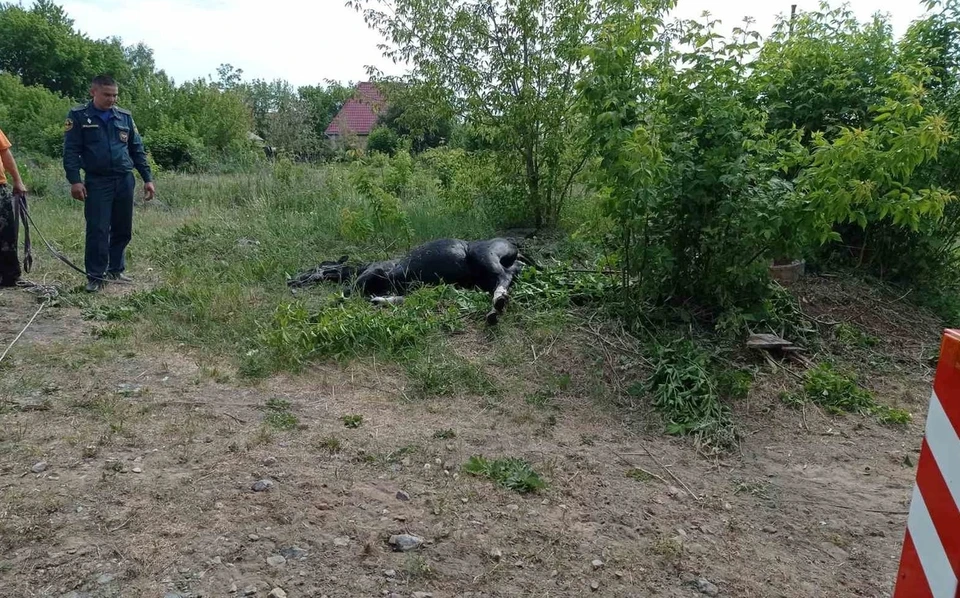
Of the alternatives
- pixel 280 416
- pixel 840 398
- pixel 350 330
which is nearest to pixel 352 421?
pixel 280 416

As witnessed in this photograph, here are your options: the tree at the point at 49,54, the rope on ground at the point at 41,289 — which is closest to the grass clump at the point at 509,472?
the rope on ground at the point at 41,289

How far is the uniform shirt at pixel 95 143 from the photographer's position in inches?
238

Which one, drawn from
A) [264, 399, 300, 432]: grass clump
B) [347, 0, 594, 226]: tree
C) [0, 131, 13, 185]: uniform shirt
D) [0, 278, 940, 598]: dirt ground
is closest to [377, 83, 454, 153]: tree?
[347, 0, 594, 226]: tree

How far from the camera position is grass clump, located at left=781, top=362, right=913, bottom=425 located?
3.97m

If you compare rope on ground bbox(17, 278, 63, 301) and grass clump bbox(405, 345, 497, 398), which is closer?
grass clump bbox(405, 345, 497, 398)

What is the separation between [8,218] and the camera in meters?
5.98

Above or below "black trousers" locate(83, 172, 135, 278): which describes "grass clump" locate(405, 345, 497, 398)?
below

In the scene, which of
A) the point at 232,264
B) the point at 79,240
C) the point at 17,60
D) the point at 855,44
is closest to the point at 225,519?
the point at 232,264

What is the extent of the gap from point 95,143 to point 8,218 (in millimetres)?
1007

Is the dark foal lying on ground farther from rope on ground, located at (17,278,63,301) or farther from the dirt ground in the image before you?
rope on ground, located at (17,278,63,301)

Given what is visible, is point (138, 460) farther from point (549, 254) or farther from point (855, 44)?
point (855, 44)

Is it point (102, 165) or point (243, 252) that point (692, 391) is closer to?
point (243, 252)

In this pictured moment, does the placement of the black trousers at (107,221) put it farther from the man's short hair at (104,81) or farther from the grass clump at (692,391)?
the grass clump at (692,391)

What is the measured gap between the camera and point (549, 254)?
22.3 ft
